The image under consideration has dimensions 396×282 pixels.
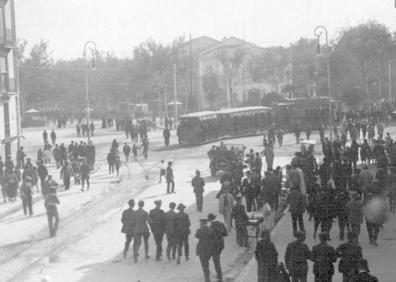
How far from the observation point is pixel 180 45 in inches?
3191

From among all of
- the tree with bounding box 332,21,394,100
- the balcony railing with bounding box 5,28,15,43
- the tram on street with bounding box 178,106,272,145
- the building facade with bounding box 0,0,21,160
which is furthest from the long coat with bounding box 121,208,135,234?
the tree with bounding box 332,21,394,100

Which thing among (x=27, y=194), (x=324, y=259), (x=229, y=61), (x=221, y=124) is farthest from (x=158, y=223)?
(x=229, y=61)

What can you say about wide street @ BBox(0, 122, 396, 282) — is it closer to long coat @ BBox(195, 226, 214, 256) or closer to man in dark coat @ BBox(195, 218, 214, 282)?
man in dark coat @ BBox(195, 218, 214, 282)

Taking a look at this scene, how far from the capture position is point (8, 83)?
38.8 m

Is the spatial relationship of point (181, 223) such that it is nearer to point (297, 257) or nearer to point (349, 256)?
point (297, 257)

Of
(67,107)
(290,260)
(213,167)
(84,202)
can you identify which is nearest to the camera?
(290,260)

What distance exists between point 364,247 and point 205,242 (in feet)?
14.0

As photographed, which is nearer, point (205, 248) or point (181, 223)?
point (205, 248)

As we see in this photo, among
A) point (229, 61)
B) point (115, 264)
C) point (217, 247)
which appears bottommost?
point (115, 264)

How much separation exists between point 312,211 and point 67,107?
8537cm

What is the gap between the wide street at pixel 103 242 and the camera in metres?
→ 12.9

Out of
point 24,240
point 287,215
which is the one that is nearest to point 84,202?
point 24,240

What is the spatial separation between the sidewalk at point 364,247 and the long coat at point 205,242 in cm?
86

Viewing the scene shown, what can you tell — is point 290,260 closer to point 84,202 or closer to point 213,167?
point 84,202
